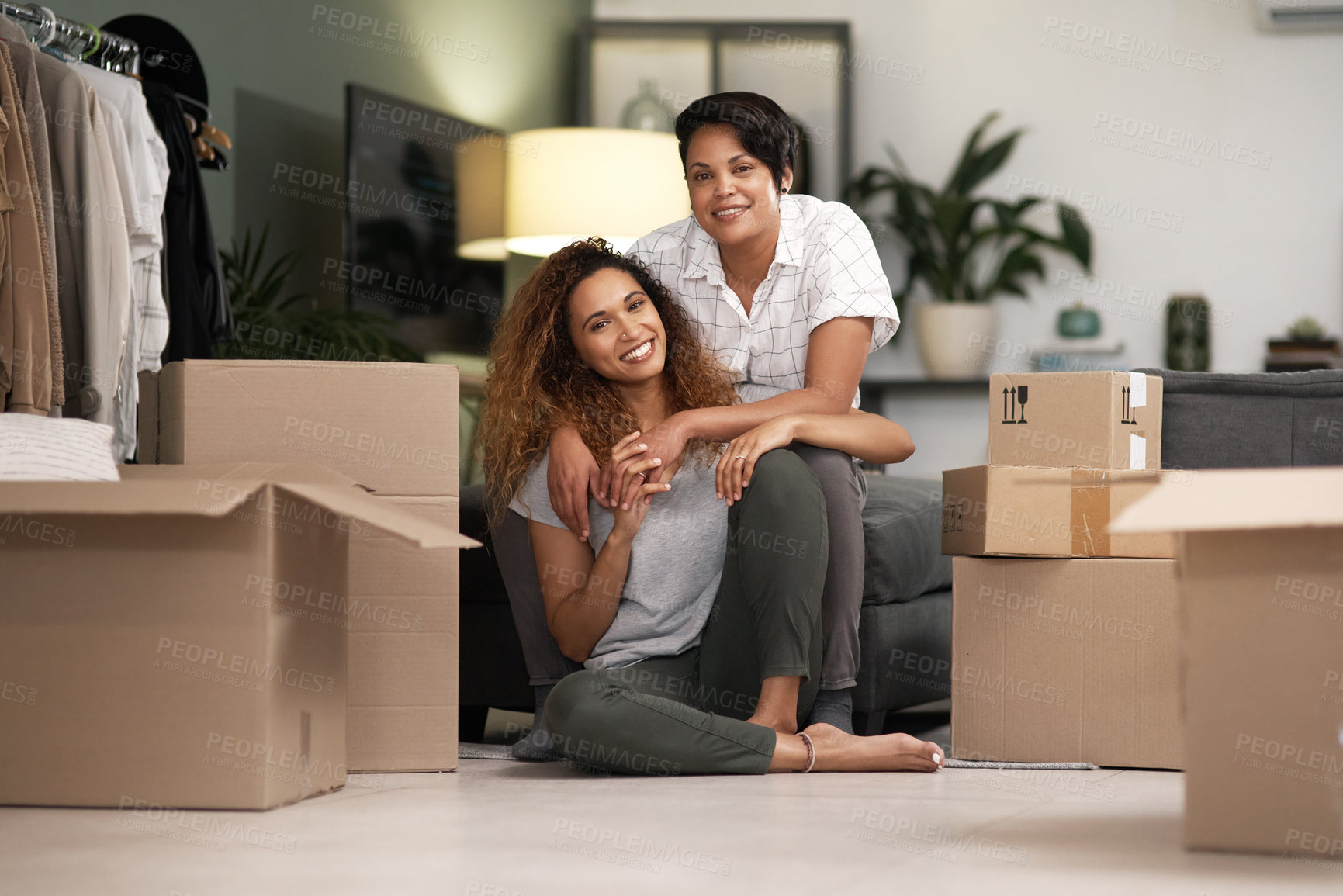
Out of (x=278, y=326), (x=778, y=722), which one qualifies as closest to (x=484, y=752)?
(x=778, y=722)

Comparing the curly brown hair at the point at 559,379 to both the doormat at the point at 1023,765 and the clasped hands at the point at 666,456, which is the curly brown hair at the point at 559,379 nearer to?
the clasped hands at the point at 666,456

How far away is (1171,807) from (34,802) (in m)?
1.15

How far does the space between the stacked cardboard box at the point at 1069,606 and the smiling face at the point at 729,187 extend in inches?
18.6

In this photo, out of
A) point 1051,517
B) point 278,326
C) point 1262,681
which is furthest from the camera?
point 278,326

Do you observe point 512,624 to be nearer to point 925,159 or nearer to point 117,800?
point 117,800

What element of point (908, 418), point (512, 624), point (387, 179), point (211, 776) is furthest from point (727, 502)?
point (908, 418)

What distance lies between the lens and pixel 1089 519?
5.52 ft

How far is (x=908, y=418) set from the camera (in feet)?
16.1

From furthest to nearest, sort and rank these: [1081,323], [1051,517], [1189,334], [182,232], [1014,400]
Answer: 1. [1081,323]
2. [1189,334]
3. [182,232]
4. [1014,400]
5. [1051,517]

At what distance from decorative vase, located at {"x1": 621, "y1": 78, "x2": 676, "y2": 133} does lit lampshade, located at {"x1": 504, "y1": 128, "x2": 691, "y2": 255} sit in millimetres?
833

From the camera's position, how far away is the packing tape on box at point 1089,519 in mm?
1676

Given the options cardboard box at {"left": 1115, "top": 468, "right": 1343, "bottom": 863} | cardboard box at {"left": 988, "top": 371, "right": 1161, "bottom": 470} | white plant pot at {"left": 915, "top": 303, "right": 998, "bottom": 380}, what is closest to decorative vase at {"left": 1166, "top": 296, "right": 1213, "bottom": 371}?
white plant pot at {"left": 915, "top": 303, "right": 998, "bottom": 380}

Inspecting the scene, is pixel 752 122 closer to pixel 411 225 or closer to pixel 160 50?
pixel 160 50

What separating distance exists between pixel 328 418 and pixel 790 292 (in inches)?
27.3
